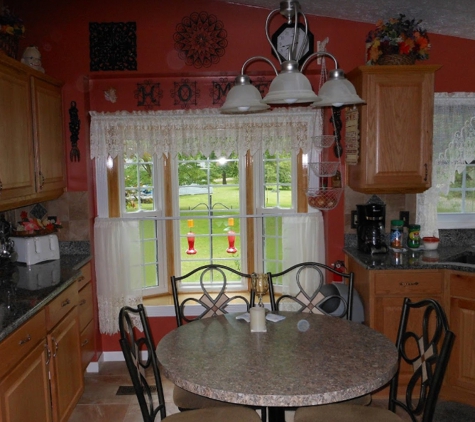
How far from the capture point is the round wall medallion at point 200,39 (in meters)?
3.44

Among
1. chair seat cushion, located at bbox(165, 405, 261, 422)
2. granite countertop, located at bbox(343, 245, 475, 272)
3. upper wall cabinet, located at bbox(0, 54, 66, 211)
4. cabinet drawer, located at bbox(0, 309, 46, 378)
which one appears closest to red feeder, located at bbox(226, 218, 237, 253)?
granite countertop, located at bbox(343, 245, 475, 272)

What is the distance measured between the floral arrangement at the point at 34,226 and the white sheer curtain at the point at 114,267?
0.40m

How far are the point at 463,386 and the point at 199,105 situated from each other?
2549 mm

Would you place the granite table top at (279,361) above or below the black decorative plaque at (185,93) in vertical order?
below

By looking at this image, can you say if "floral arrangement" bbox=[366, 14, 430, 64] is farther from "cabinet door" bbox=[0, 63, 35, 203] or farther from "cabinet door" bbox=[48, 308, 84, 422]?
"cabinet door" bbox=[48, 308, 84, 422]

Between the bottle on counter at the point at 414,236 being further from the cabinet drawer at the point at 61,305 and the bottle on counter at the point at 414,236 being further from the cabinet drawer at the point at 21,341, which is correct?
the cabinet drawer at the point at 21,341

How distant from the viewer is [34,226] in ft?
10.6

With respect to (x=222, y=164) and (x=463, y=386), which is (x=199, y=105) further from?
(x=463, y=386)

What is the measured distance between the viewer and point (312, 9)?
3.30 meters

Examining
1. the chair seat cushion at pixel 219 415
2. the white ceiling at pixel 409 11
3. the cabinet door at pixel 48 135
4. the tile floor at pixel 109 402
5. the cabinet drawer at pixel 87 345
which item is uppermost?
the white ceiling at pixel 409 11

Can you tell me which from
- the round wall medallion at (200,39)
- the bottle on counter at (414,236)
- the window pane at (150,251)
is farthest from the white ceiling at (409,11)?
the window pane at (150,251)

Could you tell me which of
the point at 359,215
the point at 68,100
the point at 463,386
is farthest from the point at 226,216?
the point at 463,386

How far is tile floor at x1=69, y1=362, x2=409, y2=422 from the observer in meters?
3.03

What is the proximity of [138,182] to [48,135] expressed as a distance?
85 cm
